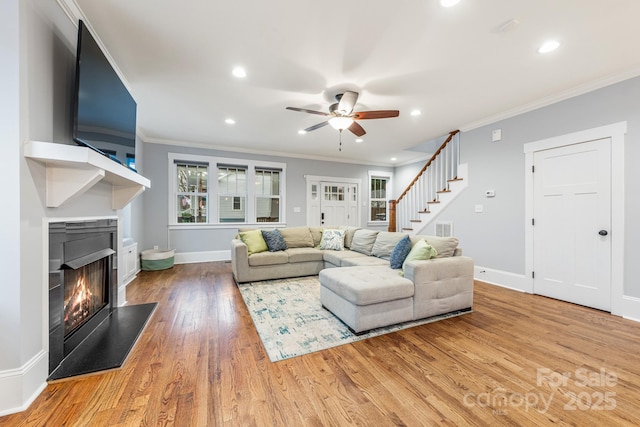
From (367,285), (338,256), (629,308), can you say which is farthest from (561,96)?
(338,256)

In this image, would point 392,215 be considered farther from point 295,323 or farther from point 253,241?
point 295,323

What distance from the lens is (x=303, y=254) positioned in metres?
4.31

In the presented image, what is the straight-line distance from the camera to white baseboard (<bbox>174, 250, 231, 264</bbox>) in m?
5.50

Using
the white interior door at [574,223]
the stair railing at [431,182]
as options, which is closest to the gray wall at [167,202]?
the stair railing at [431,182]

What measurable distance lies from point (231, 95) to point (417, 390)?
3.62 m

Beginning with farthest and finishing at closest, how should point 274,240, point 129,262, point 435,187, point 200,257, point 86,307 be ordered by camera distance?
1. point 200,257
2. point 435,187
3. point 274,240
4. point 129,262
5. point 86,307

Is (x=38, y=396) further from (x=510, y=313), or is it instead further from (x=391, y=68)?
(x=510, y=313)

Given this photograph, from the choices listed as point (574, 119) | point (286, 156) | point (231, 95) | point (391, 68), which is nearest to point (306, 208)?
point (286, 156)

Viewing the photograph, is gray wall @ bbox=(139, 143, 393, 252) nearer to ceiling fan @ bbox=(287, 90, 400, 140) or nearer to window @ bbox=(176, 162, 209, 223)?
window @ bbox=(176, 162, 209, 223)

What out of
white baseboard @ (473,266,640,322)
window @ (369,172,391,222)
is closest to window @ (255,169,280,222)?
window @ (369,172,391,222)

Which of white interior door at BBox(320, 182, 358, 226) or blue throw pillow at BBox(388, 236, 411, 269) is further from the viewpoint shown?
white interior door at BBox(320, 182, 358, 226)

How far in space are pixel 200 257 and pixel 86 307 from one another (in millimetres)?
3431

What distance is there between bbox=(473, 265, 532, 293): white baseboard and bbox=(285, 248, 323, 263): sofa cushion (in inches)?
105

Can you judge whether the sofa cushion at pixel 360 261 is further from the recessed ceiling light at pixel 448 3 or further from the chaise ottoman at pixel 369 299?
the recessed ceiling light at pixel 448 3
